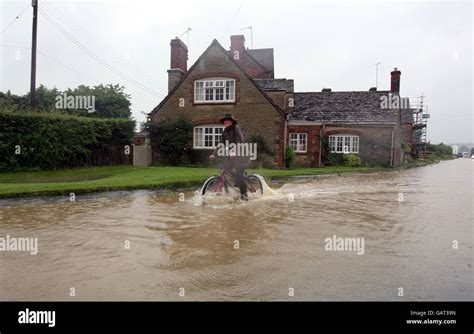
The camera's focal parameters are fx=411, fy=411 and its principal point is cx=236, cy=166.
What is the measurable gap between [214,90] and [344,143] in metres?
10.6

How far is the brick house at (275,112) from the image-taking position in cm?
2500

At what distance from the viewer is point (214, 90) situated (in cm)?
2566

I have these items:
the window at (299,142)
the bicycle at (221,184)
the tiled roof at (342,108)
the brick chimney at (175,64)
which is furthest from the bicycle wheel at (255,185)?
the tiled roof at (342,108)

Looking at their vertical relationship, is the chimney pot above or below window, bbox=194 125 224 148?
above

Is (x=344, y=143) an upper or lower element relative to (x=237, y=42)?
lower

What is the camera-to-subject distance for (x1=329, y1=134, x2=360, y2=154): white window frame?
29.8 meters

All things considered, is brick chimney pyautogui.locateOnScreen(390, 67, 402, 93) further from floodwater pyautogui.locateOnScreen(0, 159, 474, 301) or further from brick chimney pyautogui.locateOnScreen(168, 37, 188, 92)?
floodwater pyautogui.locateOnScreen(0, 159, 474, 301)

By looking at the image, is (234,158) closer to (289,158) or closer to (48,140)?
(48,140)

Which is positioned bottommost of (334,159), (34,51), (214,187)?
(214,187)

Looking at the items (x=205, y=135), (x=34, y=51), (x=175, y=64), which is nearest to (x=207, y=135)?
(x=205, y=135)

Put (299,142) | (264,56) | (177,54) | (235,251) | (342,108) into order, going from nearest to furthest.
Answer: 1. (235,251)
2. (177,54)
3. (299,142)
4. (342,108)
5. (264,56)

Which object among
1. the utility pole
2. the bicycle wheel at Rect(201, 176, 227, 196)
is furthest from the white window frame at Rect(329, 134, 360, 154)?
the bicycle wheel at Rect(201, 176, 227, 196)

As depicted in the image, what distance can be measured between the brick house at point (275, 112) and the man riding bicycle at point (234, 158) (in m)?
14.4
